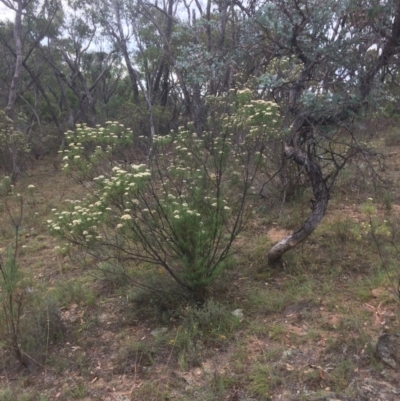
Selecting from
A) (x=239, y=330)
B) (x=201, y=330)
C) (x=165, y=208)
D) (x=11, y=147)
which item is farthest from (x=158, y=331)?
(x=11, y=147)

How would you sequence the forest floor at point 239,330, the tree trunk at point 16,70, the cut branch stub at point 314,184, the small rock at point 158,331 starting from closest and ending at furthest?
the forest floor at point 239,330, the small rock at point 158,331, the cut branch stub at point 314,184, the tree trunk at point 16,70

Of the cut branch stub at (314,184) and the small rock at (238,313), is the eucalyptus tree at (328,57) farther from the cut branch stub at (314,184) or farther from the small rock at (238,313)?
the small rock at (238,313)

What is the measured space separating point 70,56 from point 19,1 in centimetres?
568

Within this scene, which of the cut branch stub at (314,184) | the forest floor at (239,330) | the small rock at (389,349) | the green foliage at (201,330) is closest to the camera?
the small rock at (389,349)

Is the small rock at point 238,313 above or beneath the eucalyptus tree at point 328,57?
beneath

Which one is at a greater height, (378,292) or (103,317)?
(378,292)

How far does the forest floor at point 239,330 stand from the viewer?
310 centimetres

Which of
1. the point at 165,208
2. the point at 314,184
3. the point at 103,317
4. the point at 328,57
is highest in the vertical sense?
the point at 328,57

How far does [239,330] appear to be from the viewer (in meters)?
3.74

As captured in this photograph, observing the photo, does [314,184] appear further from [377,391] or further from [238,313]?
[377,391]

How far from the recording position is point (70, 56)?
18.3 metres

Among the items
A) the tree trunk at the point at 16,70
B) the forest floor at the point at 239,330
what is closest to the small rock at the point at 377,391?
the forest floor at the point at 239,330

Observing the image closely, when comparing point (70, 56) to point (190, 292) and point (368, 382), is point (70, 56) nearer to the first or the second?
point (190, 292)

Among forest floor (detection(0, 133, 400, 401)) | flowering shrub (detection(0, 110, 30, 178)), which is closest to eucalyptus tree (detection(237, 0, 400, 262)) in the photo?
forest floor (detection(0, 133, 400, 401))
